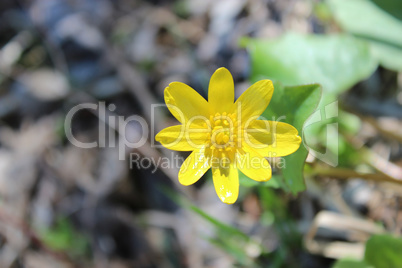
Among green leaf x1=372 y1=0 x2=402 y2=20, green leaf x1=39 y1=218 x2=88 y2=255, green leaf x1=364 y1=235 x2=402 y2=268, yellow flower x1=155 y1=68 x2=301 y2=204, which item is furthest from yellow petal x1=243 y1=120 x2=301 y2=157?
green leaf x1=39 y1=218 x2=88 y2=255

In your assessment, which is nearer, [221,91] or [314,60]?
[221,91]

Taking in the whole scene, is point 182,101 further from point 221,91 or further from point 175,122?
point 175,122

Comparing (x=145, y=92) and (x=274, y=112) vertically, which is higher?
(x=274, y=112)

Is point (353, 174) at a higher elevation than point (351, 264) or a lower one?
higher

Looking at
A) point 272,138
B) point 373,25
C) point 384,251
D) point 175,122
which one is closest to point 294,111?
point 272,138

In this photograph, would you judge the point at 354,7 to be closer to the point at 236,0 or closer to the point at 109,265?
the point at 236,0

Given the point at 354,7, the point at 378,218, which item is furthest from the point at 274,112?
the point at 354,7
